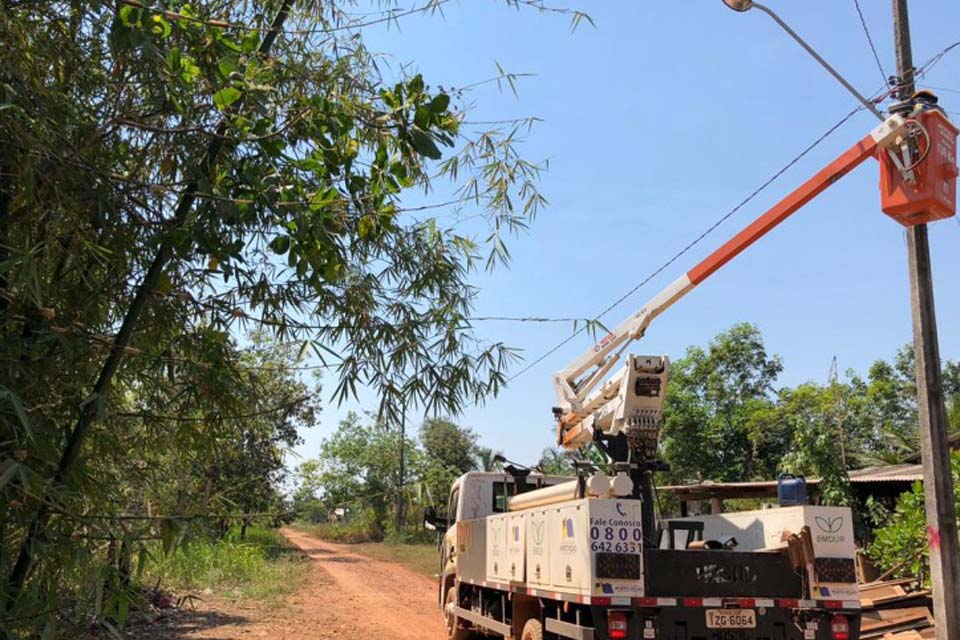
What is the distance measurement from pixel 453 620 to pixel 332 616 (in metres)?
4.21

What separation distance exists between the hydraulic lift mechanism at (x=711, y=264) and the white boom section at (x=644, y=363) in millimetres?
11

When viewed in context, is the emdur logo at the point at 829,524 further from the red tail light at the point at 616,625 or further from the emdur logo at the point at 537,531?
the emdur logo at the point at 537,531

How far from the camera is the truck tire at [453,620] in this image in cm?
1188

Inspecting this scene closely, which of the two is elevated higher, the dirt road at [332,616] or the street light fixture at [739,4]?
the street light fixture at [739,4]

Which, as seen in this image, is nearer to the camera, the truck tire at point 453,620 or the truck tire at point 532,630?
the truck tire at point 532,630

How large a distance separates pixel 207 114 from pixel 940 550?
956 centimetres

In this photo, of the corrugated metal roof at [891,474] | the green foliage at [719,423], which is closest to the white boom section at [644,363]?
the corrugated metal roof at [891,474]

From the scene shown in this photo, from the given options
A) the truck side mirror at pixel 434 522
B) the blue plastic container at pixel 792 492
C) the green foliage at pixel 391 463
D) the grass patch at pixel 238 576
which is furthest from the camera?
the green foliage at pixel 391 463

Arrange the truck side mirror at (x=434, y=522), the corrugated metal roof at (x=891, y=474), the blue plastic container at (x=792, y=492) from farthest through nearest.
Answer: the corrugated metal roof at (x=891, y=474) → the truck side mirror at (x=434, y=522) → the blue plastic container at (x=792, y=492)

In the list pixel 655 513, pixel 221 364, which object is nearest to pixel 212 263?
pixel 221 364

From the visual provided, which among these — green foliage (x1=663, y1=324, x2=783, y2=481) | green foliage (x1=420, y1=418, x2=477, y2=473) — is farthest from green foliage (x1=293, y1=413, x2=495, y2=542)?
green foliage (x1=663, y1=324, x2=783, y2=481)

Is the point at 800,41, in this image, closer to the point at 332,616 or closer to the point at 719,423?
the point at 332,616

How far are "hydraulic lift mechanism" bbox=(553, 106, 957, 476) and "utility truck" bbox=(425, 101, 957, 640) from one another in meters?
0.01

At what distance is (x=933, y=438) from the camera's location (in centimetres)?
995
